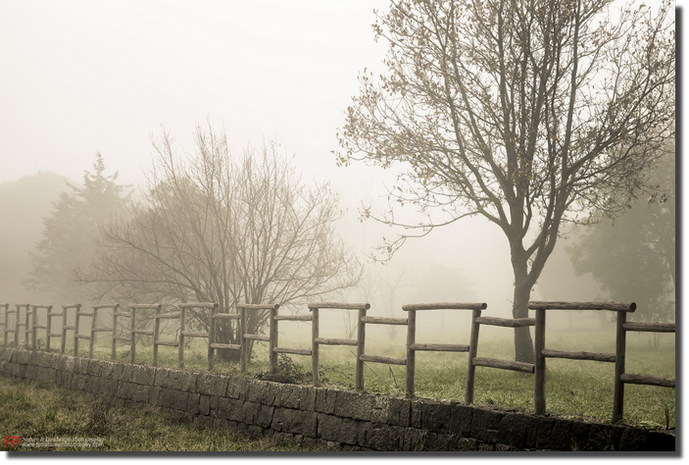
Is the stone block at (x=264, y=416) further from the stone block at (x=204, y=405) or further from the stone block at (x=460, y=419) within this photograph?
the stone block at (x=460, y=419)

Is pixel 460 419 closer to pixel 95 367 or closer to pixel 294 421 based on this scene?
pixel 294 421

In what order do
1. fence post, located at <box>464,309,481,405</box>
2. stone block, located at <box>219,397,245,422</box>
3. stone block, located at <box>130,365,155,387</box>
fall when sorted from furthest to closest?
stone block, located at <box>130,365,155,387</box>, stone block, located at <box>219,397,245,422</box>, fence post, located at <box>464,309,481,405</box>

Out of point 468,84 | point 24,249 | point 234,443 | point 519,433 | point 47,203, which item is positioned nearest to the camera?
point 519,433

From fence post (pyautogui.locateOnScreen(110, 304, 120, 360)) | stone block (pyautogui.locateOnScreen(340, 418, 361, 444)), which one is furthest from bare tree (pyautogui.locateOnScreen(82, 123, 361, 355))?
stone block (pyautogui.locateOnScreen(340, 418, 361, 444))

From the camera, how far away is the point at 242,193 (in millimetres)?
12906

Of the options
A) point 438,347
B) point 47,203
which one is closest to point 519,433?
point 438,347

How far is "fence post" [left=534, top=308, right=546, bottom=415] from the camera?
558cm

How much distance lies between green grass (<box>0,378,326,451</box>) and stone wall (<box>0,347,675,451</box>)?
28 cm

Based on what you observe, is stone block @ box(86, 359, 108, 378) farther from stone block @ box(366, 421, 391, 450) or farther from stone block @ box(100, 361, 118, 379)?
stone block @ box(366, 421, 391, 450)

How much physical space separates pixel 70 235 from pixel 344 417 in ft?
102

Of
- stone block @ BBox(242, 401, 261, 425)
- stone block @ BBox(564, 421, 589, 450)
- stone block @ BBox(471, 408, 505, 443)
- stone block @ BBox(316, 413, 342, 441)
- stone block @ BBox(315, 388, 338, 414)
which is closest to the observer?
stone block @ BBox(564, 421, 589, 450)

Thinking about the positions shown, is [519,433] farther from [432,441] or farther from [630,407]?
[630,407]

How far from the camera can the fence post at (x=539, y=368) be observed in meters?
5.58

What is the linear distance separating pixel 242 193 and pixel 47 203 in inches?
1736
